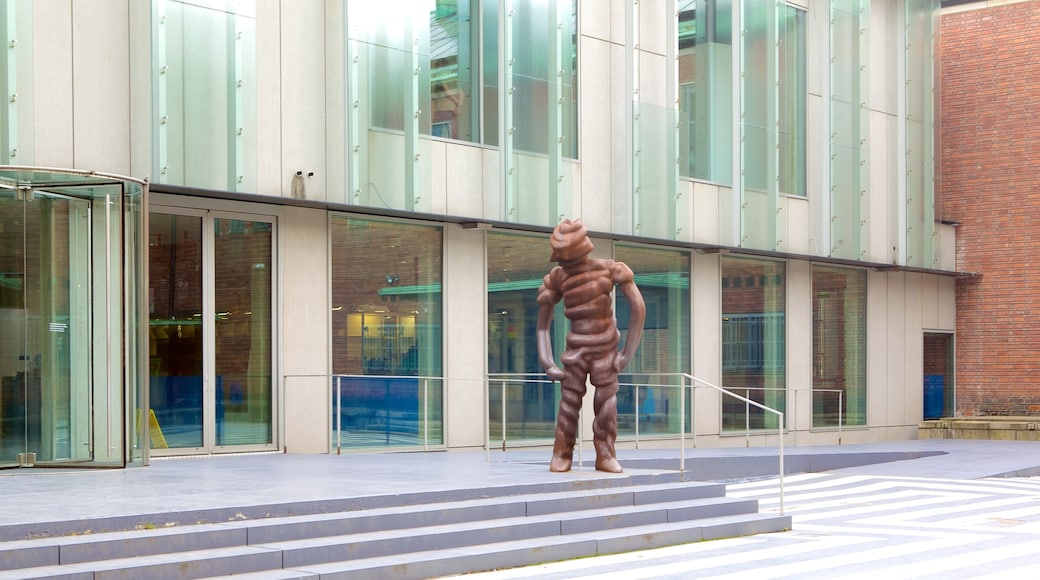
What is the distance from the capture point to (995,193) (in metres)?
29.5

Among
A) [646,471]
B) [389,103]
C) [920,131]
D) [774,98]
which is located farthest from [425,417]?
[920,131]

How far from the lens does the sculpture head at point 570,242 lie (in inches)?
506

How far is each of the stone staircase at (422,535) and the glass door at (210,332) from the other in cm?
602

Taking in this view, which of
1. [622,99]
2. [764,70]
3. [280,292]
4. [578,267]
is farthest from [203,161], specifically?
[764,70]

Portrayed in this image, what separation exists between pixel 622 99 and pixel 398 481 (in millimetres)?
11557

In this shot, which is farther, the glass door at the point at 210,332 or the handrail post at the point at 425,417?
the handrail post at the point at 425,417

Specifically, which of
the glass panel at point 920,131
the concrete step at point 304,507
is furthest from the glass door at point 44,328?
the glass panel at point 920,131

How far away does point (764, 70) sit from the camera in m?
24.8

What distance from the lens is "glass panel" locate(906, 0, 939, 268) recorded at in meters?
28.7

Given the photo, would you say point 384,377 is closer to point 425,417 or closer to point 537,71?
point 425,417

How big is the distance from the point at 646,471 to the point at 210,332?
20.4 feet

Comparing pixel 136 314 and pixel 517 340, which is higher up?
pixel 136 314

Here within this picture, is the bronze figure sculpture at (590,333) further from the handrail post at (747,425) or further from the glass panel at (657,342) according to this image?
the handrail post at (747,425)

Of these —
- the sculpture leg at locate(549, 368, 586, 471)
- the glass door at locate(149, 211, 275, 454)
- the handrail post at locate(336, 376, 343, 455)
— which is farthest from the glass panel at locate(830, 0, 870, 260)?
the sculpture leg at locate(549, 368, 586, 471)
